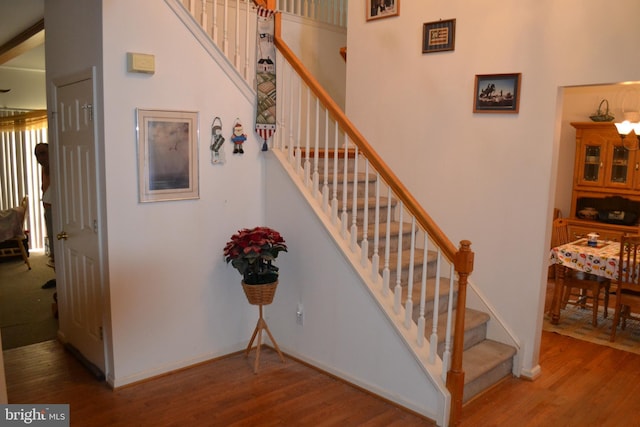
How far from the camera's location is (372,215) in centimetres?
422

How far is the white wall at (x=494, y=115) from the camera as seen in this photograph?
344cm

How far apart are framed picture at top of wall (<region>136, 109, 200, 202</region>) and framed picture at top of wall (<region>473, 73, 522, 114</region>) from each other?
2.16 metres

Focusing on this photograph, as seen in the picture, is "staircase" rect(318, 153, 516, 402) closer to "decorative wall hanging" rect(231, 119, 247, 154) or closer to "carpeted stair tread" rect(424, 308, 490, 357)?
"carpeted stair tread" rect(424, 308, 490, 357)

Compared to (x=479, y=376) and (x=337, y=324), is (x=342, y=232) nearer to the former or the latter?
(x=337, y=324)

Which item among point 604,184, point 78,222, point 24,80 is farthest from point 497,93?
point 24,80

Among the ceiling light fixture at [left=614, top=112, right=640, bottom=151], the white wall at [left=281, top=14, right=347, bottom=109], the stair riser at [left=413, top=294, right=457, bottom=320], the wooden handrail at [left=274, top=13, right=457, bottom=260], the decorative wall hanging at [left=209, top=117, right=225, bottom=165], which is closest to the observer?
the wooden handrail at [left=274, top=13, right=457, bottom=260]

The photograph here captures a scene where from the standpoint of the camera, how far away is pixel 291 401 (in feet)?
11.2

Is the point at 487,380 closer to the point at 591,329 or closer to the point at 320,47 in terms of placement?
the point at 591,329

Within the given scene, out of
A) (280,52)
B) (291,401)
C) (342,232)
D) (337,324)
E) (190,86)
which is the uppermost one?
(280,52)

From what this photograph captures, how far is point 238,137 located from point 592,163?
5.12m

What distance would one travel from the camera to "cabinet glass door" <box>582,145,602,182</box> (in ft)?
22.0

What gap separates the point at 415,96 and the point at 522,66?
2.99ft

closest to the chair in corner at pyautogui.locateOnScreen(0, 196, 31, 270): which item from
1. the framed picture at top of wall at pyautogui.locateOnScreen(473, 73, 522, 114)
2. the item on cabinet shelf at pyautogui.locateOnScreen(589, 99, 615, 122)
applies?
the framed picture at top of wall at pyautogui.locateOnScreen(473, 73, 522, 114)

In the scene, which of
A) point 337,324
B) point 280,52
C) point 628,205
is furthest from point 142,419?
point 628,205
